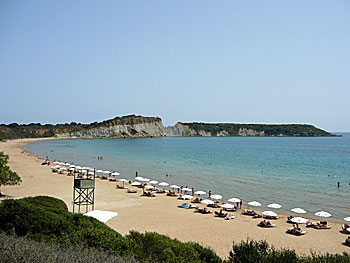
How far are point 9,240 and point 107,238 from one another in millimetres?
2001

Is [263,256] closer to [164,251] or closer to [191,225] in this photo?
[164,251]

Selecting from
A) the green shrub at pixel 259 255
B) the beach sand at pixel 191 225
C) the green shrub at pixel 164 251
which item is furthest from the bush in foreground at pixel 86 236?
the beach sand at pixel 191 225

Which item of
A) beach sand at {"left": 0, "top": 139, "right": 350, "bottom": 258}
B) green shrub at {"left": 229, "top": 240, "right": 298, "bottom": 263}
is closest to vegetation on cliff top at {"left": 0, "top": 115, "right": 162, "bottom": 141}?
beach sand at {"left": 0, "top": 139, "right": 350, "bottom": 258}

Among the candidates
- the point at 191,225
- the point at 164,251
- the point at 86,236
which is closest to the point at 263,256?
the point at 164,251

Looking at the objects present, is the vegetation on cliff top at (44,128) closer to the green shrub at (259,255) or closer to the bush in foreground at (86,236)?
the bush in foreground at (86,236)

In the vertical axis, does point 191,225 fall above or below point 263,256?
below

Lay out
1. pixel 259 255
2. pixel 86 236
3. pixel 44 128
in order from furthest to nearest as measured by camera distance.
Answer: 1. pixel 44 128
2. pixel 259 255
3. pixel 86 236

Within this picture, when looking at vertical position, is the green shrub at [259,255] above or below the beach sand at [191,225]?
above

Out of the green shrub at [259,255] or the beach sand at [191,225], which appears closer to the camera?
the green shrub at [259,255]

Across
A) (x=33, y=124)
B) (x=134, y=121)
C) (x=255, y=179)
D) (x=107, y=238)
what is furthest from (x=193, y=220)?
(x=33, y=124)

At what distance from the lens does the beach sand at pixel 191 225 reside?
15414mm

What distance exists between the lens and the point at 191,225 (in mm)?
18078

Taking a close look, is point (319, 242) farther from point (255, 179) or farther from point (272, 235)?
point (255, 179)

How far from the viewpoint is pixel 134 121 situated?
171 metres
